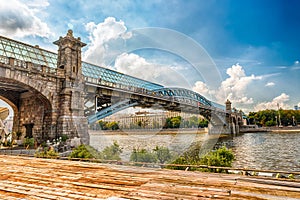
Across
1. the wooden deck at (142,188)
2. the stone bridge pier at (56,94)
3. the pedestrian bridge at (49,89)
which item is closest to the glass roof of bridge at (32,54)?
the pedestrian bridge at (49,89)

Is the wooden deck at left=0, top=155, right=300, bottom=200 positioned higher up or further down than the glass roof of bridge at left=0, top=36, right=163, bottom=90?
further down

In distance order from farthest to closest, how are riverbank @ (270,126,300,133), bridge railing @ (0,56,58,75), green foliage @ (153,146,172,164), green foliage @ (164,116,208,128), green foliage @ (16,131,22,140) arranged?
green foliage @ (164,116,208,128) < riverbank @ (270,126,300,133) < green foliage @ (16,131,22,140) < bridge railing @ (0,56,58,75) < green foliage @ (153,146,172,164)

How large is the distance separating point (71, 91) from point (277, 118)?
7706 cm

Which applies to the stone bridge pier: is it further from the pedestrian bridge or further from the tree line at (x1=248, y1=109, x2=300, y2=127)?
the tree line at (x1=248, y1=109, x2=300, y2=127)

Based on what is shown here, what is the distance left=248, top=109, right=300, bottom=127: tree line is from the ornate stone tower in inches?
2867

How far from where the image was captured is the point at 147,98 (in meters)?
27.1

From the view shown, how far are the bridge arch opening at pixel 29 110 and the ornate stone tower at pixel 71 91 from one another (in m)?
1.10

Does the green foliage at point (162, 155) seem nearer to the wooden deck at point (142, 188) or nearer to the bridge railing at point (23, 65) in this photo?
the wooden deck at point (142, 188)

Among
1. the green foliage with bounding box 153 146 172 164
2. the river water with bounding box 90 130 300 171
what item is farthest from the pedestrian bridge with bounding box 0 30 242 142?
the green foliage with bounding box 153 146 172 164

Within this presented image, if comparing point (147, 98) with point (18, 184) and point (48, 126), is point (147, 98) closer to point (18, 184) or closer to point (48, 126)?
point (48, 126)

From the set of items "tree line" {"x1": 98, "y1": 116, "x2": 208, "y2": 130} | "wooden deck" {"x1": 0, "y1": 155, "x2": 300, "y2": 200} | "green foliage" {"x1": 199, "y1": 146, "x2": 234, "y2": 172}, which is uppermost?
"tree line" {"x1": 98, "y1": 116, "x2": 208, "y2": 130}

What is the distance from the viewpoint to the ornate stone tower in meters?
16.1

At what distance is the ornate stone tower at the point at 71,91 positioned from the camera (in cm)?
1612

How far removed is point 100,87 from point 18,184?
16.8m
